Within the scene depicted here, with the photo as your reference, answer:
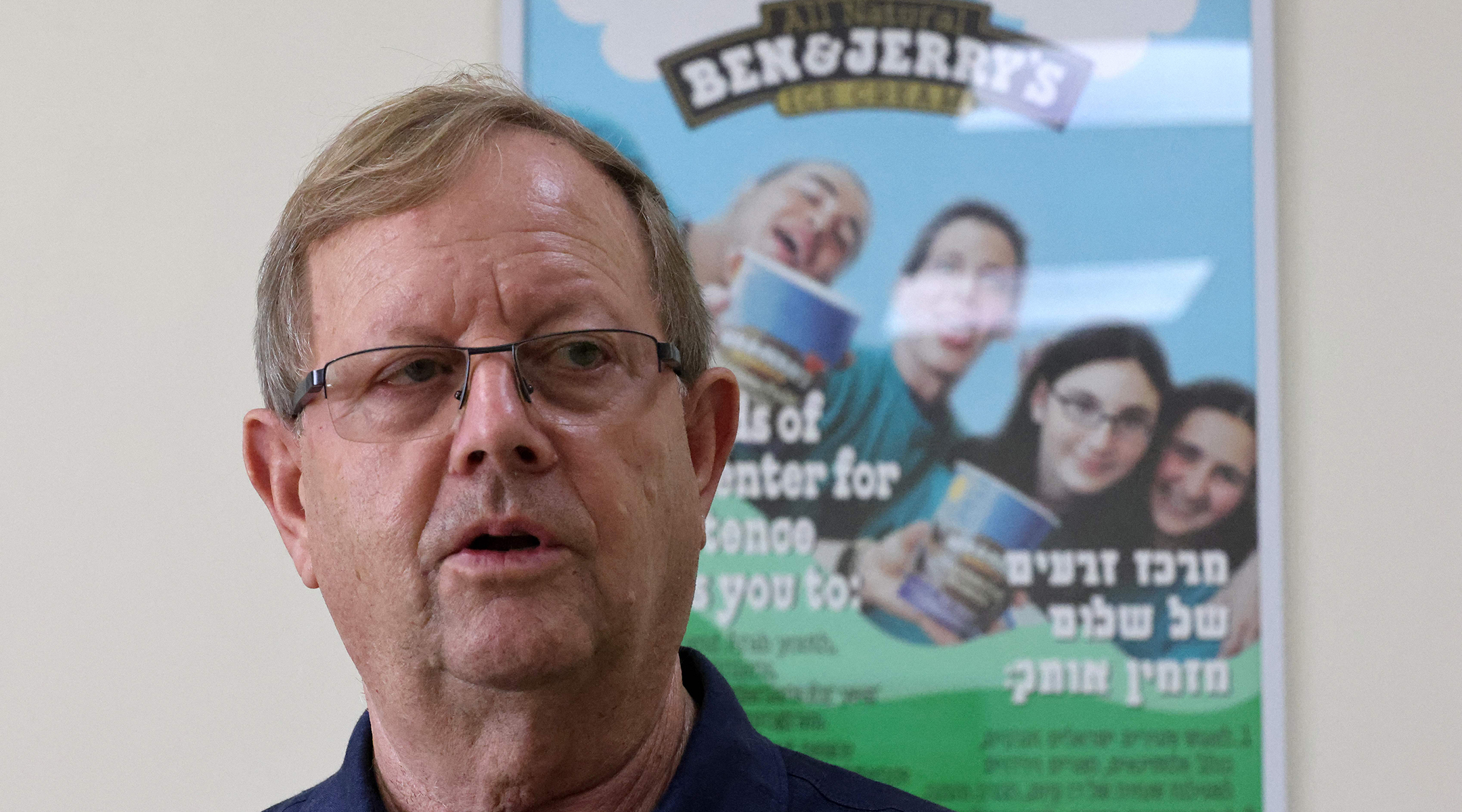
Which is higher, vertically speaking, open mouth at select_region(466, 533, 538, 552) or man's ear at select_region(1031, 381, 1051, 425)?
man's ear at select_region(1031, 381, 1051, 425)

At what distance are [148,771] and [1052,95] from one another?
138 cm

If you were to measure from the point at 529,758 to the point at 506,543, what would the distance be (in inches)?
6.3

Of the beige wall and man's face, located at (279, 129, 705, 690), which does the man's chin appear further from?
the beige wall

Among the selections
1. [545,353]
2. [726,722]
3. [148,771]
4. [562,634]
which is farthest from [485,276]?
[148,771]

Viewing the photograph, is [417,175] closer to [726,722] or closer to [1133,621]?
[726,722]

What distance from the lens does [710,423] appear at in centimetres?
98

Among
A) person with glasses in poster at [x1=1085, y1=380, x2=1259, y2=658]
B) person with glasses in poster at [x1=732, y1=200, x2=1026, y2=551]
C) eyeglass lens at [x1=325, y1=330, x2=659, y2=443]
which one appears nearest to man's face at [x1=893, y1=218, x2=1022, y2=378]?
person with glasses in poster at [x1=732, y1=200, x2=1026, y2=551]

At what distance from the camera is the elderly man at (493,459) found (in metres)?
0.77

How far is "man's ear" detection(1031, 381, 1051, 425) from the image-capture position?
1332 mm

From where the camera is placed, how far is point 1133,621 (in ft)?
4.32

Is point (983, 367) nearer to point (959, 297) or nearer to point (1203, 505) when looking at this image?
point (959, 297)

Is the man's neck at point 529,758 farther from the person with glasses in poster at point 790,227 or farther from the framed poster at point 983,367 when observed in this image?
the person with glasses in poster at point 790,227

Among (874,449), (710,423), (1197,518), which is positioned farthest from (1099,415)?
(710,423)

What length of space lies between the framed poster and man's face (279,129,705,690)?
492 mm
